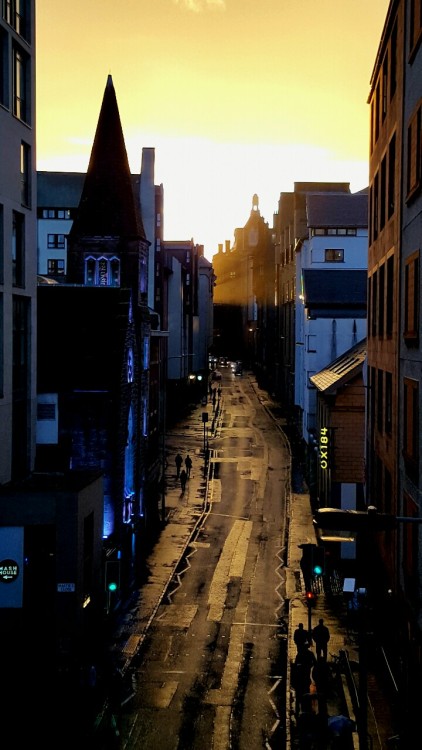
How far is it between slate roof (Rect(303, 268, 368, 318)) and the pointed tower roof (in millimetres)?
15657

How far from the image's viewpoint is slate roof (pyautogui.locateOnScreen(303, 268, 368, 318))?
5584cm

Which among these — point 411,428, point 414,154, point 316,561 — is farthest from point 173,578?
point 414,154

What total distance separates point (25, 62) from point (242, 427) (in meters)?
55.8

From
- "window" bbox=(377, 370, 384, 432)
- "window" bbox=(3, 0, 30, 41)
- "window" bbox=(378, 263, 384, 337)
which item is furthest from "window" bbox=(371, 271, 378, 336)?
"window" bbox=(3, 0, 30, 41)

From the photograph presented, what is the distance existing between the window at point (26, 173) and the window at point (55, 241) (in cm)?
4619

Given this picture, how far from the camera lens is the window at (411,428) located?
66.5ft

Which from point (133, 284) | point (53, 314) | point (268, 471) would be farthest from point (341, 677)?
point (268, 471)

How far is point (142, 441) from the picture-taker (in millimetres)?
43594

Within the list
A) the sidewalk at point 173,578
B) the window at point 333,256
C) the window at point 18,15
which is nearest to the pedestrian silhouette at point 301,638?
the sidewalk at point 173,578

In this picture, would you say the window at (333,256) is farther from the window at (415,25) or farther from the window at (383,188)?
the window at (415,25)

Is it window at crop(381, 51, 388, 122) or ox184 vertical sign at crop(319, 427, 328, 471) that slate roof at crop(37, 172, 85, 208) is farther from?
window at crop(381, 51, 388, 122)

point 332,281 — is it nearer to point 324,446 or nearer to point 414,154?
point 324,446

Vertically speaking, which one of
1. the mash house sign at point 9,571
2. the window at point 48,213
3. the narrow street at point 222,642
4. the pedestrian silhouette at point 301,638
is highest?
the window at point 48,213

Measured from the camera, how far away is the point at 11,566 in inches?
994
